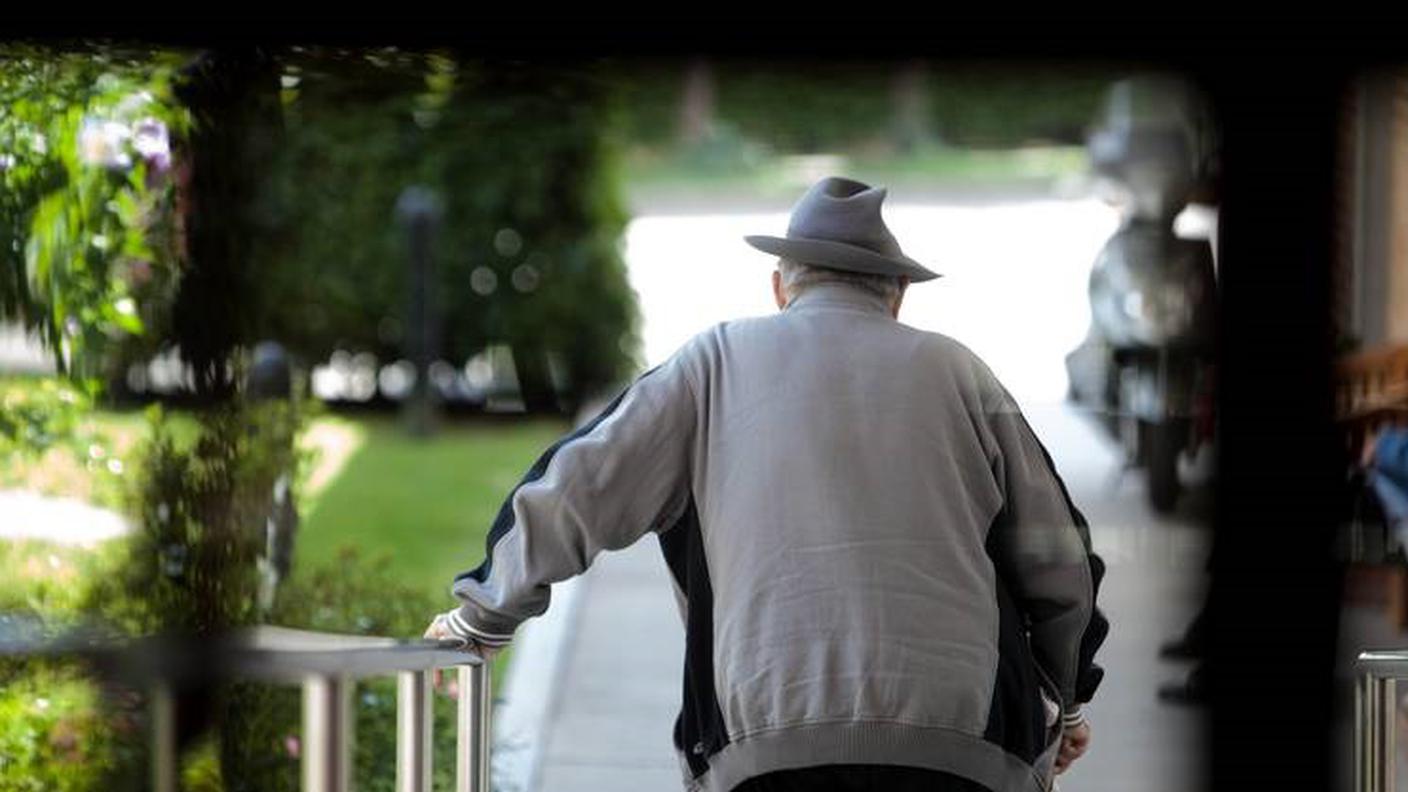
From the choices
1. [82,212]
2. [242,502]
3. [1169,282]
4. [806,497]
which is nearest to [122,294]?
[82,212]

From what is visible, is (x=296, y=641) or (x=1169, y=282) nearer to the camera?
(x=296, y=641)

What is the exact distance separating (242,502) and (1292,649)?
1.41m

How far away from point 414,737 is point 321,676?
270mm

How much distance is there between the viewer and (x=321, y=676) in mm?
2295

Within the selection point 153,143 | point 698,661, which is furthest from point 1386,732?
point 153,143

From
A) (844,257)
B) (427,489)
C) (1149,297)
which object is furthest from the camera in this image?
(427,489)

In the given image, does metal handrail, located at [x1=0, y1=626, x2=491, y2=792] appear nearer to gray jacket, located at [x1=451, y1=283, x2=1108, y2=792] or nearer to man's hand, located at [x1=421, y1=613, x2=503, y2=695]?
man's hand, located at [x1=421, y1=613, x2=503, y2=695]

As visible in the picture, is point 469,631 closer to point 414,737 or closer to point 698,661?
point 414,737

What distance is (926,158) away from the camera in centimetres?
362

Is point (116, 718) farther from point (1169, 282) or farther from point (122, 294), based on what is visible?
point (1169, 282)

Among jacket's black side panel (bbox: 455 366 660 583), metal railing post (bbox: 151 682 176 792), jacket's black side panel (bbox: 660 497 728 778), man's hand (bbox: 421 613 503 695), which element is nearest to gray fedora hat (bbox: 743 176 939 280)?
jacket's black side panel (bbox: 455 366 660 583)

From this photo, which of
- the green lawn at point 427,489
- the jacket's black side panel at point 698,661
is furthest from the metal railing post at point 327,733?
the green lawn at point 427,489

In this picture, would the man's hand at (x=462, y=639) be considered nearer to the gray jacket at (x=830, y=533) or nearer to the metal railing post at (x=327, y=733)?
the gray jacket at (x=830, y=533)

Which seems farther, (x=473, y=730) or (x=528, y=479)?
(x=473, y=730)
